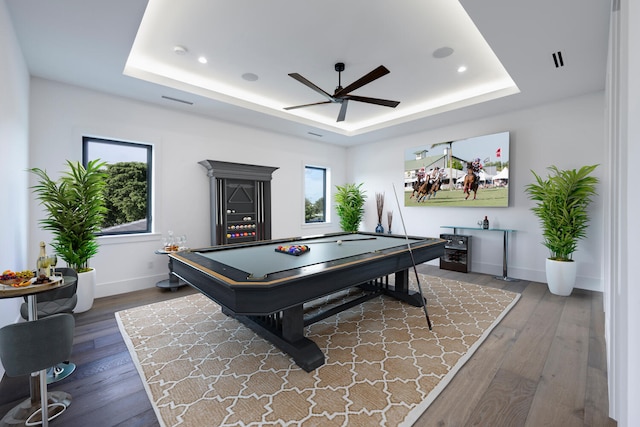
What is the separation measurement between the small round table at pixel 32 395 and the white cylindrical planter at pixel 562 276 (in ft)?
17.8

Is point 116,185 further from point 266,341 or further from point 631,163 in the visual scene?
point 631,163

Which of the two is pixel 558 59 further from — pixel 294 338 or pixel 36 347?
pixel 36 347

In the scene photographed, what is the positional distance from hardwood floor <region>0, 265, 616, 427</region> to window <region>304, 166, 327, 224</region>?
4.64 metres

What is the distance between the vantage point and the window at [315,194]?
7.00 meters

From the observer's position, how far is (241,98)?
4777mm

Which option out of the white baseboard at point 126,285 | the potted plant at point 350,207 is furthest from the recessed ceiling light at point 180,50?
the potted plant at point 350,207

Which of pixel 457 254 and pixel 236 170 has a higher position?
pixel 236 170

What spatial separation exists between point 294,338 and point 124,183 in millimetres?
3774

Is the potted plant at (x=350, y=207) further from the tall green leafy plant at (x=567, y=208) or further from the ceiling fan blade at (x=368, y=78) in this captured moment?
the ceiling fan blade at (x=368, y=78)

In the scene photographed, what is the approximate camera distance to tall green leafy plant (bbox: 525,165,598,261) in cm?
387

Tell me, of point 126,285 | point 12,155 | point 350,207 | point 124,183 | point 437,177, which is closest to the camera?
point 12,155

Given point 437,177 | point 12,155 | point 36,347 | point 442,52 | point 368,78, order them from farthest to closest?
point 437,177 → point 442,52 → point 368,78 → point 12,155 → point 36,347

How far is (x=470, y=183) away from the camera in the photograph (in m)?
5.29

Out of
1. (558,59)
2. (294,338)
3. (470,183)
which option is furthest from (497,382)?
(470,183)
